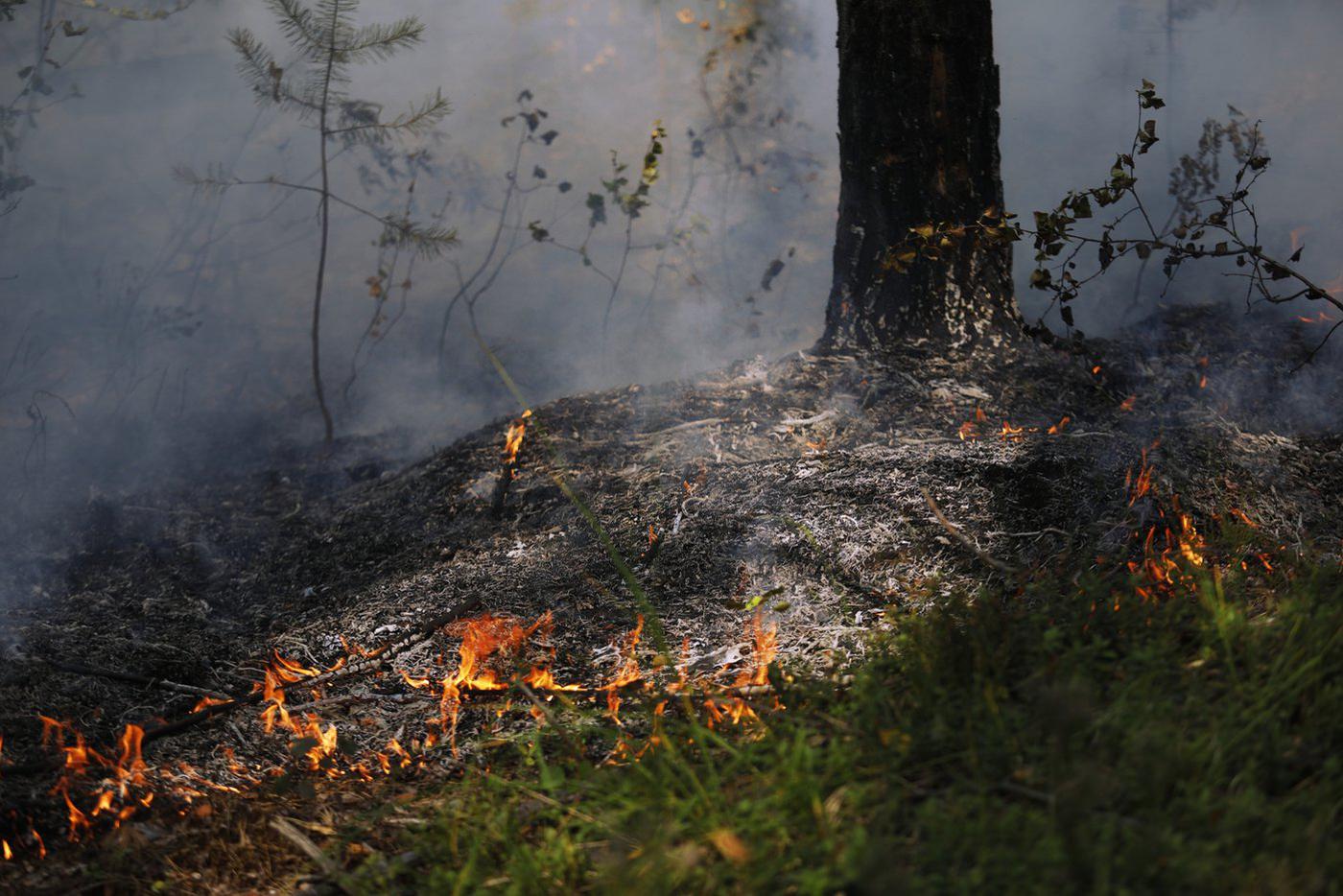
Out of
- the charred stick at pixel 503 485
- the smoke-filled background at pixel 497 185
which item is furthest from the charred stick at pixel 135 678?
the smoke-filled background at pixel 497 185

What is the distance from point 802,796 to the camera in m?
1.55

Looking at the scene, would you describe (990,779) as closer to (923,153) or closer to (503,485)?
(503,485)

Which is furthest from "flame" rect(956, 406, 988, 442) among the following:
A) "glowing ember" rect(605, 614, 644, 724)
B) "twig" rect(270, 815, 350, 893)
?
"twig" rect(270, 815, 350, 893)

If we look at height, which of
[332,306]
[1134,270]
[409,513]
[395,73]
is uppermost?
[395,73]

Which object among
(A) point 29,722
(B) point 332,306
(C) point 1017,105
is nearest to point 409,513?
(A) point 29,722

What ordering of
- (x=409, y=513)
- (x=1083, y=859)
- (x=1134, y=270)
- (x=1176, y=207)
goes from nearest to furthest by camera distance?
(x=1083, y=859), (x=409, y=513), (x=1176, y=207), (x=1134, y=270)

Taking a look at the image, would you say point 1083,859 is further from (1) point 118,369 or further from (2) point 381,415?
(1) point 118,369

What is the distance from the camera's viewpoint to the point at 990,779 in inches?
61.4

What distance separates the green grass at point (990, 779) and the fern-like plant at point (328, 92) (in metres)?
3.92

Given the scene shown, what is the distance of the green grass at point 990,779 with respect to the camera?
134cm

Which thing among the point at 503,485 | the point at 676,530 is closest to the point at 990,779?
the point at 676,530

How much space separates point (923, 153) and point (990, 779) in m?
3.01

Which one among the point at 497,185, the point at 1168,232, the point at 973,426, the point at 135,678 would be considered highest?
the point at 497,185

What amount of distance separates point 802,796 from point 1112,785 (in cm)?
49
